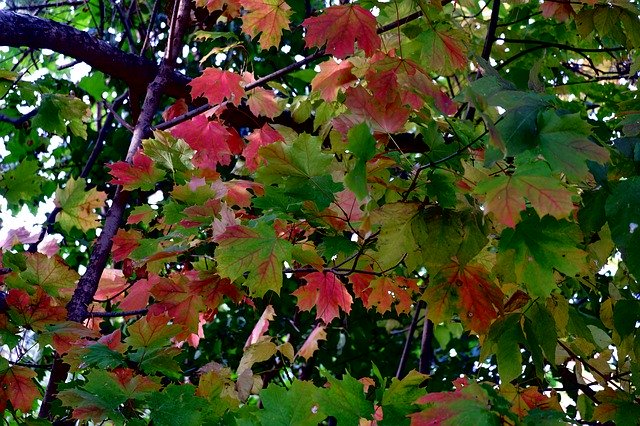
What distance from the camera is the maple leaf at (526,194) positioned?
1.16 metres

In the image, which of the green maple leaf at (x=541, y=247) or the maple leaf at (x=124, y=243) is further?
the maple leaf at (x=124, y=243)

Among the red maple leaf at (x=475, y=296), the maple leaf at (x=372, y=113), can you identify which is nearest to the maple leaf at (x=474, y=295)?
the red maple leaf at (x=475, y=296)

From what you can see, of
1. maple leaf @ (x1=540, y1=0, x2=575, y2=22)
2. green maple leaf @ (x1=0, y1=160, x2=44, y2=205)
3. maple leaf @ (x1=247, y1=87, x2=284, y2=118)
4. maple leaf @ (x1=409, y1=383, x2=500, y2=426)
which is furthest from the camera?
green maple leaf @ (x1=0, y1=160, x2=44, y2=205)

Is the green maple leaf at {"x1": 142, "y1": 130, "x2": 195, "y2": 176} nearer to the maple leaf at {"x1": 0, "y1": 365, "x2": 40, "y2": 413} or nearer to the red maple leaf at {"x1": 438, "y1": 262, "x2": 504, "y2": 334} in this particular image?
the maple leaf at {"x1": 0, "y1": 365, "x2": 40, "y2": 413}

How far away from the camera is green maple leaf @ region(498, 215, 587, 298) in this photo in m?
1.35

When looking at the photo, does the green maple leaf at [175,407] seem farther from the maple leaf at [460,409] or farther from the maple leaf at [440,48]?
the maple leaf at [440,48]

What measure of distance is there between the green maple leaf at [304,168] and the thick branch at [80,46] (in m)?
1.09

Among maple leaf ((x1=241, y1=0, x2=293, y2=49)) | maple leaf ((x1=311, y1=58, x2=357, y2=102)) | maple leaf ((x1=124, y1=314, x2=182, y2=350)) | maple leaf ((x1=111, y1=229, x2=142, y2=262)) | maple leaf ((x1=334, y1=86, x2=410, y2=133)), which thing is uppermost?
maple leaf ((x1=241, y1=0, x2=293, y2=49))

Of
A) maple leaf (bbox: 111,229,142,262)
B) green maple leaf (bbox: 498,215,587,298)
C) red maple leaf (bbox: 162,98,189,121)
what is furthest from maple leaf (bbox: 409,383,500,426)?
red maple leaf (bbox: 162,98,189,121)

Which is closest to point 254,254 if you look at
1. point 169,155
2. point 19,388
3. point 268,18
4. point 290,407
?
point 290,407

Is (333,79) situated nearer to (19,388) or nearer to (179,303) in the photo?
(179,303)

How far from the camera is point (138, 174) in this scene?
1.99 metres

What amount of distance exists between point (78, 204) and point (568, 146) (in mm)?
1783

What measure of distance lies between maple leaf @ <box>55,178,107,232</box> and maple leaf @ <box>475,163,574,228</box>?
1645 mm
